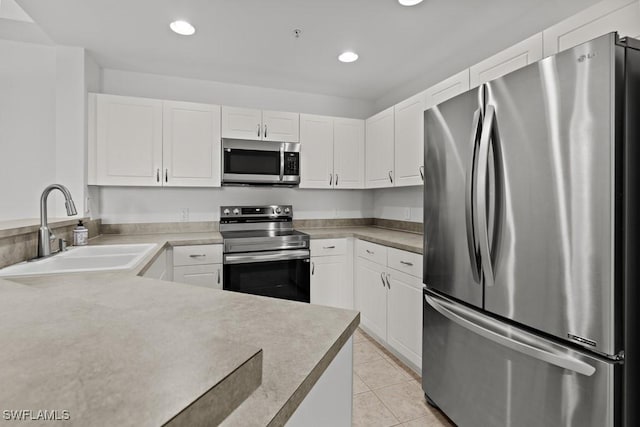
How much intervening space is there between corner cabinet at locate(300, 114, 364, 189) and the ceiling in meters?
0.47

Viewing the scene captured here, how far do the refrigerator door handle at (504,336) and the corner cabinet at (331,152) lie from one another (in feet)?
5.98

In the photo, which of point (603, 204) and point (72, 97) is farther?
point (72, 97)

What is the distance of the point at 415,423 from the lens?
1.76 m

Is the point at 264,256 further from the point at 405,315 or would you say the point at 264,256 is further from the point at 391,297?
the point at 405,315

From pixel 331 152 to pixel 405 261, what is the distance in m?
1.52

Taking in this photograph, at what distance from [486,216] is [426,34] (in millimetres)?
1575

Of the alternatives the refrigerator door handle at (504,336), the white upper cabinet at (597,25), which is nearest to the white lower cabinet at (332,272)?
the refrigerator door handle at (504,336)

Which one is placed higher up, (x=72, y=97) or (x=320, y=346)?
(x=72, y=97)

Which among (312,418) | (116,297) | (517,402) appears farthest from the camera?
(517,402)

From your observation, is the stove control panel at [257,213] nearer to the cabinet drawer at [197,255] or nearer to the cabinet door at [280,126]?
the cabinet drawer at [197,255]

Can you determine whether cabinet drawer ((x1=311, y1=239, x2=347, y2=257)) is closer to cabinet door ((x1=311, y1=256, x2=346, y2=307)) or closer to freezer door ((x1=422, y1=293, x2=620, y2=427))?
cabinet door ((x1=311, y1=256, x2=346, y2=307))

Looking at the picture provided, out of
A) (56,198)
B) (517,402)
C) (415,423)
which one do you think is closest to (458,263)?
(517,402)

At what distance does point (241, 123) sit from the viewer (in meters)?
2.97

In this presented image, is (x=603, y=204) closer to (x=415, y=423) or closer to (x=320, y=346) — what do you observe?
(x=320, y=346)
